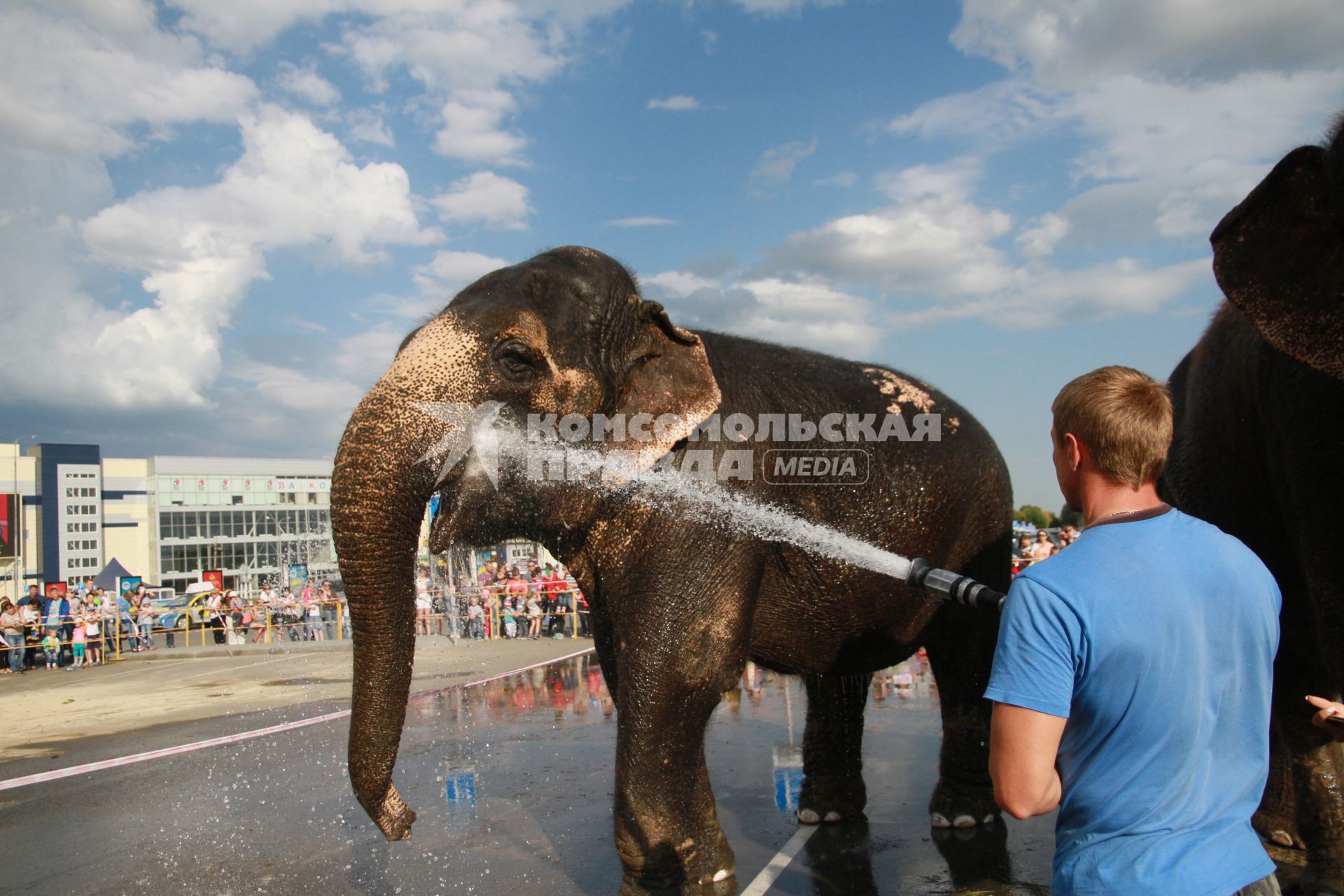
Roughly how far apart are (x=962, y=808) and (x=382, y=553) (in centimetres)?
297

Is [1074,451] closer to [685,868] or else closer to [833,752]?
[685,868]

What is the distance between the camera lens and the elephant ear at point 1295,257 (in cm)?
250

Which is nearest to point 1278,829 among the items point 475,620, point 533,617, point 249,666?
point 249,666

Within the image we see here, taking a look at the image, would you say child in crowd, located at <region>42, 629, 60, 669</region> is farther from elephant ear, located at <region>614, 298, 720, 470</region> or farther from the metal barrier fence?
elephant ear, located at <region>614, 298, 720, 470</region>

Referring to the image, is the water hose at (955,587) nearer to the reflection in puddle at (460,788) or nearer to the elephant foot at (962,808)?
the elephant foot at (962,808)

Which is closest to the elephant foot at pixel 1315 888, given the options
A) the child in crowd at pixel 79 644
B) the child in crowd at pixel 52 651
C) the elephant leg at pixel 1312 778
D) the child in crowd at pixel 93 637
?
the elephant leg at pixel 1312 778

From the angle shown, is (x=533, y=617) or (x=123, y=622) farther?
(x=123, y=622)

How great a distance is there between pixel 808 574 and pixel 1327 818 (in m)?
2.06

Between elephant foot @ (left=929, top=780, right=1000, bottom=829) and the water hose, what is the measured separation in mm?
2625

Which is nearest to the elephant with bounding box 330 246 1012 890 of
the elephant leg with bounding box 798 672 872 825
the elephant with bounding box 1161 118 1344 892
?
the elephant leg with bounding box 798 672 872 825

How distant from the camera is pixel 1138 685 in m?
1.58

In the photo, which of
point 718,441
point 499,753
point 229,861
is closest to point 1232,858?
point 718,441

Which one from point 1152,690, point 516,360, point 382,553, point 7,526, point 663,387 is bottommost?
point 1152,690

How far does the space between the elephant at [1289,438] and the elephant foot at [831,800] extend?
68.6 inches
